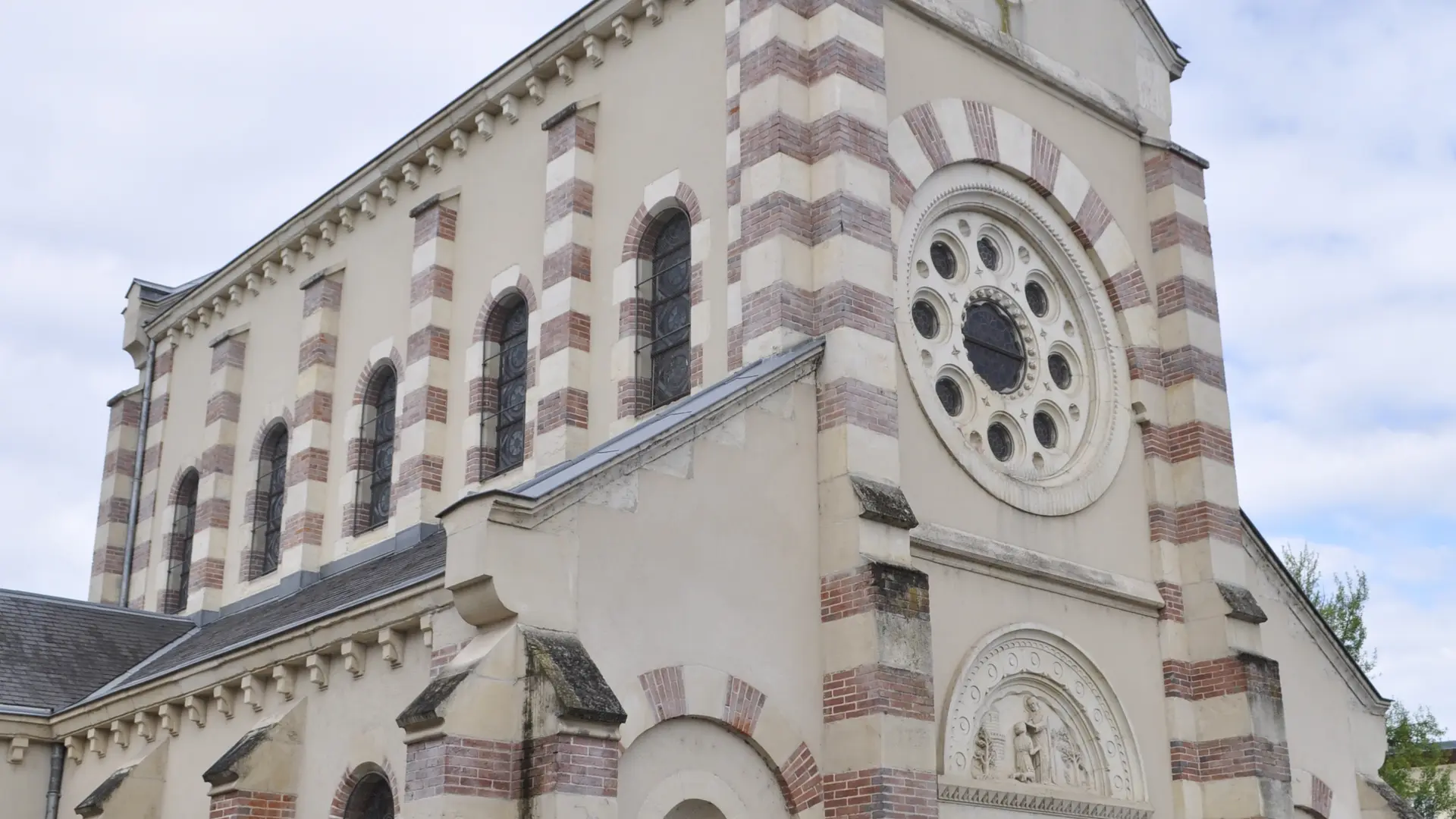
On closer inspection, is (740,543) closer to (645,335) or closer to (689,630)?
(689,630)

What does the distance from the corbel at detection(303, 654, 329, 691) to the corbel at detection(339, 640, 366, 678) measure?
50 cm

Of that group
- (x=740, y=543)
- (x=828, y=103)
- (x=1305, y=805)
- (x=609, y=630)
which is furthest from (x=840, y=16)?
(x=1305, y=805)

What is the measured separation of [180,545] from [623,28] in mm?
11460

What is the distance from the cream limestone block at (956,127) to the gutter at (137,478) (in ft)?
49.1

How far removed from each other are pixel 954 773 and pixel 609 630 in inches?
158

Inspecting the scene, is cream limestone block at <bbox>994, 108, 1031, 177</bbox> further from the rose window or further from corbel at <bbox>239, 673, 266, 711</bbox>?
corbel at <bbox>239, 673, 266, 711</bbox>

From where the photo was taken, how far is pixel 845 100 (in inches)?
589

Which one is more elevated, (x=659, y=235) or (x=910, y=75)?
(x=910, y=75)

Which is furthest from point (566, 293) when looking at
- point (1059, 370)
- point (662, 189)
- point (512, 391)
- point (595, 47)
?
point (1059, 370)

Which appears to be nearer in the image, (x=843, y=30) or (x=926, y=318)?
(x=843, y=30)

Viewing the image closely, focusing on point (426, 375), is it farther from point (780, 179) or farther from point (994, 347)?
point (994, 347)

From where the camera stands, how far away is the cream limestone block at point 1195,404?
57.9ft

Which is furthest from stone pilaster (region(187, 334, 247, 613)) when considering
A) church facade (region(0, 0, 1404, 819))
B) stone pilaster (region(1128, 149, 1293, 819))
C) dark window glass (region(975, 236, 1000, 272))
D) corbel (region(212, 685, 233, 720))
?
stone pilaster (region(1128, 149, 1293, 819))

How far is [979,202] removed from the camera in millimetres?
16891
